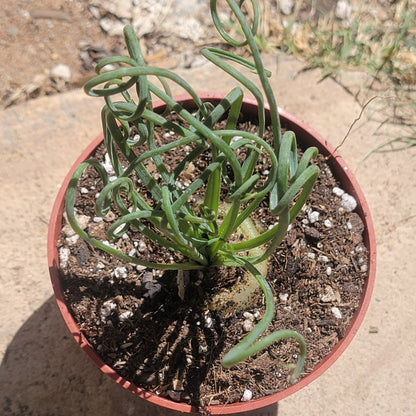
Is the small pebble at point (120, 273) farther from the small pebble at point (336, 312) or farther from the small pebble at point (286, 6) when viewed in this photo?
the small pebble at point (286, 6)

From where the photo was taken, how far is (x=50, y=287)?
152cm

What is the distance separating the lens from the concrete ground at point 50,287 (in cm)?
142

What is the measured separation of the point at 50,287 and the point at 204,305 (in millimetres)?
608

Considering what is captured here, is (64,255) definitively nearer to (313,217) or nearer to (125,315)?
(125,315)

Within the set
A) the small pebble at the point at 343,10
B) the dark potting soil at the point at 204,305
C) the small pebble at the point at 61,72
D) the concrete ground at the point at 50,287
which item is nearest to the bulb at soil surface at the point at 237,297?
the dark potting soil at the point at 204,305

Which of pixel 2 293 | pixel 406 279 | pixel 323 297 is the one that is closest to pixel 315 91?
pixel 406 279

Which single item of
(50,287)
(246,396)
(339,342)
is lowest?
(50,287)

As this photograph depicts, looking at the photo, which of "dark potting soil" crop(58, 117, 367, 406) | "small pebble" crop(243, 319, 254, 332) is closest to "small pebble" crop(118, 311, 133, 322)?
"dark potting soil" crop(58, 117, 367, 406)

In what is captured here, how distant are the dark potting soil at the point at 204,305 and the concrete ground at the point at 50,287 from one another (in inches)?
15.6

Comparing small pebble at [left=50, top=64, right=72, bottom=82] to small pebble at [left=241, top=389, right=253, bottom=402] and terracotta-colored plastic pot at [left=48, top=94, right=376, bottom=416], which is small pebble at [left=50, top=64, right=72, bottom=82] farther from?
small pebble at [left=241, top=389, right=253, bottom=402]

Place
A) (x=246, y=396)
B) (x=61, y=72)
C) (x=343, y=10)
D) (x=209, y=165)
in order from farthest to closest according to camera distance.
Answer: (x=343, y=10) → (x=61, y=72) → (x=246, y=396) → (x=209, y=165)

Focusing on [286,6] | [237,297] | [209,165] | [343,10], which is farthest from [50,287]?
[343,10]

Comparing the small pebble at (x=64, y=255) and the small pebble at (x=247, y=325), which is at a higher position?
the small pebble at (x=64, y=255)

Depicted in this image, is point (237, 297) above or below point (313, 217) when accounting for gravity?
below
